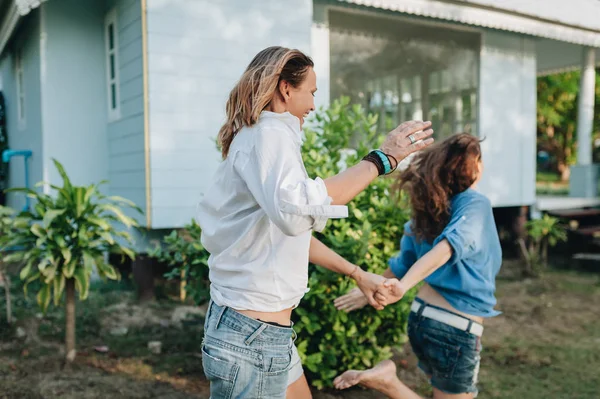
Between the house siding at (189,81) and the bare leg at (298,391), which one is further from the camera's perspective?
the house siding at (189,81)

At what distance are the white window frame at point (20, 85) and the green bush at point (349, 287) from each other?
6.97 meters

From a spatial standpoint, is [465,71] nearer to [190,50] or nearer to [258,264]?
[190,50]

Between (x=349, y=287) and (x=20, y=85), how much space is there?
8.54 metres

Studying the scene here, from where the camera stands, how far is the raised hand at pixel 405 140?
205 cm

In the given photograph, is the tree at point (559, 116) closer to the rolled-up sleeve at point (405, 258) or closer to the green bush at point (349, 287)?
the green bush at point (349, 287)

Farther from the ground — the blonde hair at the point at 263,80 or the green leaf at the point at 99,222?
the blonde hair at the point at 263,80

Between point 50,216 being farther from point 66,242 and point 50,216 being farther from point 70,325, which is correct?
point 70,325

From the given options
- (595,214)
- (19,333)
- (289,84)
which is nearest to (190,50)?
(19,333)

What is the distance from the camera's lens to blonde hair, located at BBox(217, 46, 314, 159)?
72.3 inches

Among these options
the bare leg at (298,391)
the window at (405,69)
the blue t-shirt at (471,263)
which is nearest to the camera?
the bare leg at (298,391)

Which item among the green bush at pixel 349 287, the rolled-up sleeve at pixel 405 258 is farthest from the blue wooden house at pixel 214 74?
the rolled-up sleeve at pixel 405 258

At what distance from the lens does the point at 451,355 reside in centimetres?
278

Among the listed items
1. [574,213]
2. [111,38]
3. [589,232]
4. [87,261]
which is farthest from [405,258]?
[574,213]

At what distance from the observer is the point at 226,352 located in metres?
1.87
